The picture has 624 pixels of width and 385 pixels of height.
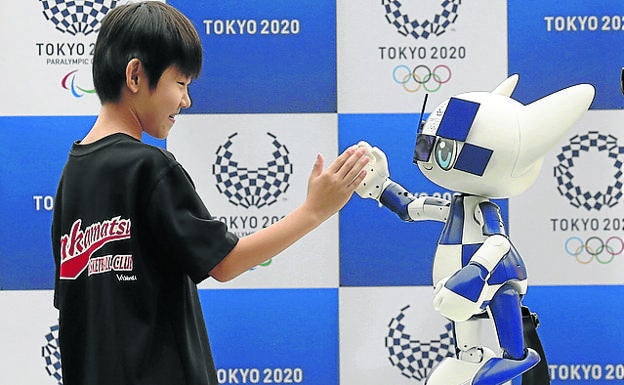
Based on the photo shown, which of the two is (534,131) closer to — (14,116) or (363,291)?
(363,291)

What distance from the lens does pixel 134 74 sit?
1.26 m

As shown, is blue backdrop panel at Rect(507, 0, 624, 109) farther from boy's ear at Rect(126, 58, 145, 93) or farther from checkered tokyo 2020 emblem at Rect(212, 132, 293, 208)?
boy's ear at Rect(126, 58, 145, 93)

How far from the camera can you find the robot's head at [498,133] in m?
1.78

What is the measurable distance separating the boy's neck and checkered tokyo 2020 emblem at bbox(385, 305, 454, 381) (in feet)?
4.25

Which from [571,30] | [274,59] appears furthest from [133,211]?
[571,30]

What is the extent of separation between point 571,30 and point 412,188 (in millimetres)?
637

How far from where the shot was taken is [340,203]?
126cm

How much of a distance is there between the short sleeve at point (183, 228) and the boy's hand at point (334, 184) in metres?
0.15

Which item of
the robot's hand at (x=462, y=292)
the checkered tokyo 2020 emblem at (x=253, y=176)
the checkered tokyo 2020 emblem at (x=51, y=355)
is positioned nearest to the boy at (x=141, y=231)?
the robot's hand at (x=462, y=292)

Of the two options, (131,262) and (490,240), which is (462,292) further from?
(131,262)

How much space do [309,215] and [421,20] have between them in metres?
1.28

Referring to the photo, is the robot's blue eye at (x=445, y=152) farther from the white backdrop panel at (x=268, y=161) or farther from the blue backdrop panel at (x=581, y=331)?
the blue backdrop panel at (x=581, y=331)

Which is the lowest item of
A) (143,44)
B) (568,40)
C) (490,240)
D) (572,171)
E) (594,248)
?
(594,248)

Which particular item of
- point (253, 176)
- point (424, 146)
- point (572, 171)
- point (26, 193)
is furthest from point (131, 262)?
point (572, 171)
